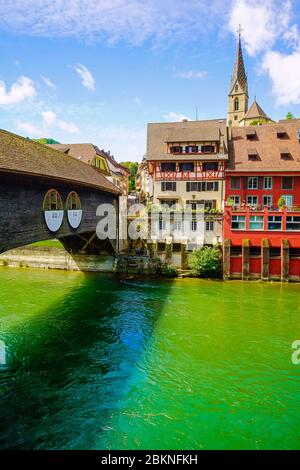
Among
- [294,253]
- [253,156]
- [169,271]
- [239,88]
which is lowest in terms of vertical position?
[169,271]

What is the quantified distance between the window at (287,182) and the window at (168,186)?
891cm

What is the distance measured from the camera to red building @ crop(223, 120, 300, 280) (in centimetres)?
2147

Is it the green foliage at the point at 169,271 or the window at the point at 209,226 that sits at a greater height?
the window at the point at 209,226

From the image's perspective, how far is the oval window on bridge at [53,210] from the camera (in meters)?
13.5

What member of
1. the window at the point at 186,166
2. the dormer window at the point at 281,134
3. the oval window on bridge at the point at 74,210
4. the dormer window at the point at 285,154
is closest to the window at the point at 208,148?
A: the window at the point at 186,166

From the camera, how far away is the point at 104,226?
22094 millimetres

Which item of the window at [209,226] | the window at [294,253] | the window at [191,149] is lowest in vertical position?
the window at [294,253]

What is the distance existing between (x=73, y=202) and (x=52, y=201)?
2.43 m

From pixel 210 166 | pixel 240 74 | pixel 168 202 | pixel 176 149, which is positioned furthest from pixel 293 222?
pixel 240 74

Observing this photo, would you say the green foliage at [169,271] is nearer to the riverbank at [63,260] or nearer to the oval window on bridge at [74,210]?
the riverbank at [63,260]

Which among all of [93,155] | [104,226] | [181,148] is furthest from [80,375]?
[93,155]

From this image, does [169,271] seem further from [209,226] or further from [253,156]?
[253,156]

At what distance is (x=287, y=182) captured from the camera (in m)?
25.6
